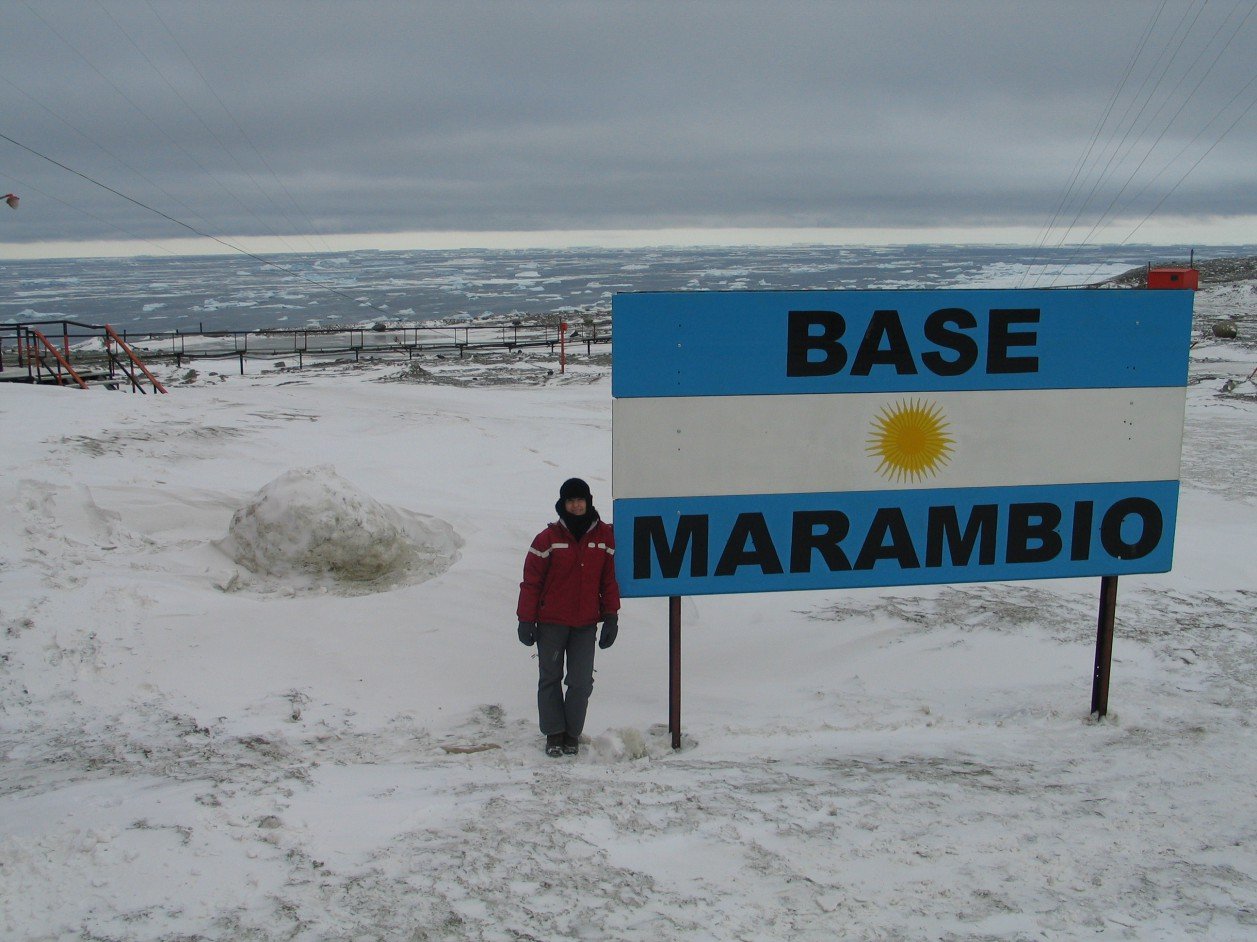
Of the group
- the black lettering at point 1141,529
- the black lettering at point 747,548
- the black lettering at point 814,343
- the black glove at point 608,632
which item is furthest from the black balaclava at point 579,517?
the black lettering at point 1141,529

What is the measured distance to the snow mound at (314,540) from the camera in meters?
6.76

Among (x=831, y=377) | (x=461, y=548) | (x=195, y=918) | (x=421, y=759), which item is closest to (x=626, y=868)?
(x=195, y=918)

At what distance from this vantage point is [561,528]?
4.45 m

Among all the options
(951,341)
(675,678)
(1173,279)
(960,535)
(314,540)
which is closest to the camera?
(675,678)

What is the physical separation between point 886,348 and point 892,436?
1.40 ft

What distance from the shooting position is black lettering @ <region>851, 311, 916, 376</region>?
15.0ft

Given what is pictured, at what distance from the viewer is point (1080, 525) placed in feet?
15.8

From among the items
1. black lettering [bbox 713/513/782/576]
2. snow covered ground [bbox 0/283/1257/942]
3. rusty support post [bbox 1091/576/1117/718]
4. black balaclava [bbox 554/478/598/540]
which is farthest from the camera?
rusty support post [bbox 1091/576/1117/718]

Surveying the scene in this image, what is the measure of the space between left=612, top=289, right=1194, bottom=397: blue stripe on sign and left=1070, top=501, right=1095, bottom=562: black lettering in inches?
23.7

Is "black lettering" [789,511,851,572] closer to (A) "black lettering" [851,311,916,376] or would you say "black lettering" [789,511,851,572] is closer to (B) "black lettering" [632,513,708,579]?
(B) "black lettering" [632,513,708,579]

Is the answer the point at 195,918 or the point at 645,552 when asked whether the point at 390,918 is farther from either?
the point at 645,552

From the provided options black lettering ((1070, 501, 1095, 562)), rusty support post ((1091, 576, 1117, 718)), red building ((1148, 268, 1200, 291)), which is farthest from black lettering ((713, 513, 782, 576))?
red building ((1148, 268, 1200, 291))

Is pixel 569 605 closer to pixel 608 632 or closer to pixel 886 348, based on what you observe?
pixel 608 632

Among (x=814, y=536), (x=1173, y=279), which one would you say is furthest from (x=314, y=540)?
(x=1173, y=279)
